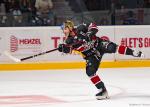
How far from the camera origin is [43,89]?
313 inches

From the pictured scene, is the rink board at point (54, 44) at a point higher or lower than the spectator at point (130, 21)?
lower

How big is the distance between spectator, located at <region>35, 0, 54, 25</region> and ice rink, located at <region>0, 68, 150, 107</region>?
1417mm

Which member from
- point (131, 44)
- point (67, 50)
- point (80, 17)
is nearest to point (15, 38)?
point (80, 17)

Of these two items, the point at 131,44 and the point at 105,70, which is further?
the point at 131,44

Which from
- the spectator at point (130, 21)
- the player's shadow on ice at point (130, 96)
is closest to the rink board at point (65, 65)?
the spectator at point (130, 21)

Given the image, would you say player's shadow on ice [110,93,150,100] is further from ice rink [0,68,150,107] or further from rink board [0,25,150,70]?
rink board [0,25,150,70]

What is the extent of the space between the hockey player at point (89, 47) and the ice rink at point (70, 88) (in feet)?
1.02

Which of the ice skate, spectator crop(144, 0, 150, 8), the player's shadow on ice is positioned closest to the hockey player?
the ice skate

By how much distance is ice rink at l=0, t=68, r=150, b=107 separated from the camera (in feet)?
22.1

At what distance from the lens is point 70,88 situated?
7988mm

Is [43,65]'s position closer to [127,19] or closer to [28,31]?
[28,31]

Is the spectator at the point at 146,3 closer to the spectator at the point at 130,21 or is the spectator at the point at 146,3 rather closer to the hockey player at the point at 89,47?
the spectator at the point at 130,21

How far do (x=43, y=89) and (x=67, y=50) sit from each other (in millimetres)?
1287

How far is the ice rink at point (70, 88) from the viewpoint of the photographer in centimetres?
673
